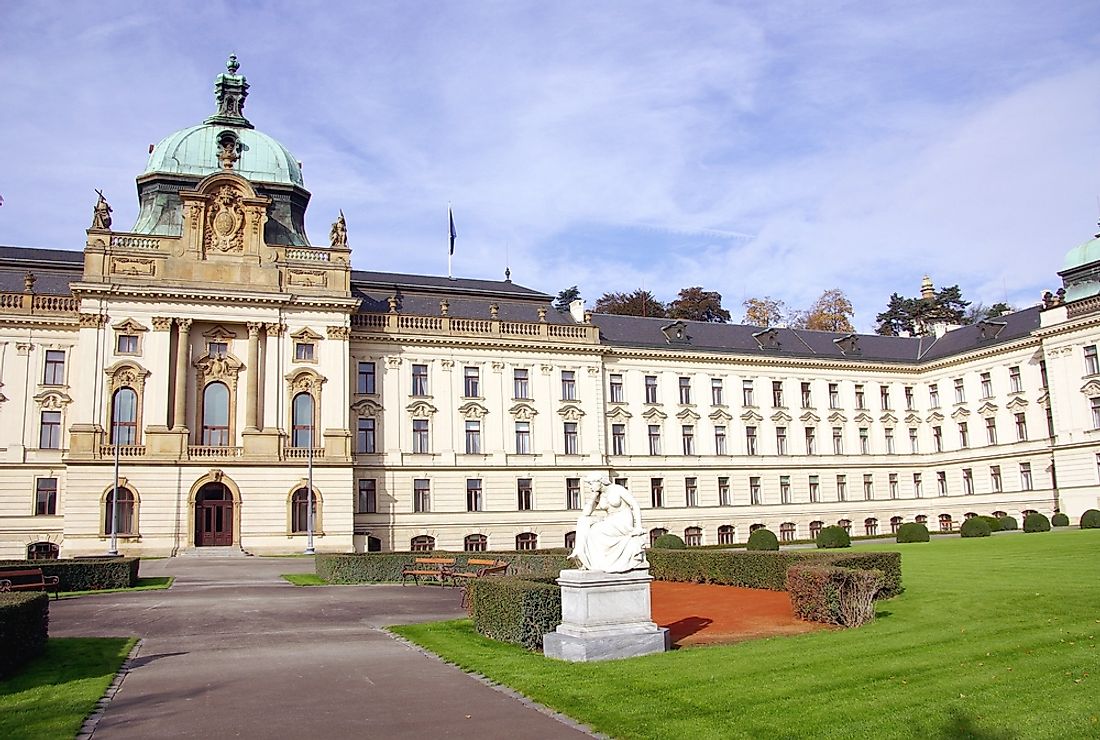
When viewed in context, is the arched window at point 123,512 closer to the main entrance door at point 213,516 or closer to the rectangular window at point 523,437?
the main entrance door at point 213,516

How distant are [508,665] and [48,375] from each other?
45573 millimetres

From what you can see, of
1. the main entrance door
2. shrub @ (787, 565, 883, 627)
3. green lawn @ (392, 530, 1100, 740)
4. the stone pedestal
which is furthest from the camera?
the main entrance door

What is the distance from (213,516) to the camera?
50781 mm

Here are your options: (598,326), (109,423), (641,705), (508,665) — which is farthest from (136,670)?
(598,326)

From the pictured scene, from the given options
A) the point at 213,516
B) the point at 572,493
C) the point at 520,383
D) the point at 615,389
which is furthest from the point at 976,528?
the point at 213,516

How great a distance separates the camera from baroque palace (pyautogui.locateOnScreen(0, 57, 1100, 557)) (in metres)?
51.1

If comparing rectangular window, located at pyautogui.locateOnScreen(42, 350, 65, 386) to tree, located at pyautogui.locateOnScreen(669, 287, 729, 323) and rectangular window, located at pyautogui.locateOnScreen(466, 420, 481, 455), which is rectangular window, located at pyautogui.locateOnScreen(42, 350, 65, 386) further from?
tree, located at pyautogui.locateOnScreen(669, 287, 729, 323)

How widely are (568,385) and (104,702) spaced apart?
49196mm

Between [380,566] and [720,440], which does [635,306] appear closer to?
[720,440]

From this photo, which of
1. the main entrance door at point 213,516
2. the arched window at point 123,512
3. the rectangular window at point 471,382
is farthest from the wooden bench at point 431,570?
the rectangular window at point 471,382

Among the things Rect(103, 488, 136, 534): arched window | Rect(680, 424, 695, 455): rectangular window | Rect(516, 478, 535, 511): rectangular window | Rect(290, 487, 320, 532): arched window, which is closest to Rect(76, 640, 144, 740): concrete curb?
Rect(103, 488, 136, 534): arched window

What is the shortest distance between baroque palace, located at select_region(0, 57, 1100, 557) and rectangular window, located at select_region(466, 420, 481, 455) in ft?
0.50

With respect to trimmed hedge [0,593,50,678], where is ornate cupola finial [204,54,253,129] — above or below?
above

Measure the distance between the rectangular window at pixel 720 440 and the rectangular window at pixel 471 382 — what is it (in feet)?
56.9
